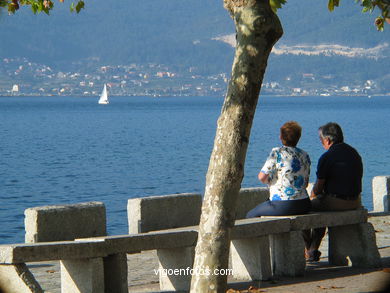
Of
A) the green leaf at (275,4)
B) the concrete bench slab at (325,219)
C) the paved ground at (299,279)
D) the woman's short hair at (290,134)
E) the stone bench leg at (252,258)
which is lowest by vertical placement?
the paved ground at (299,279)

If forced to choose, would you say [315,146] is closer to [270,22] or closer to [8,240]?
[8,240]

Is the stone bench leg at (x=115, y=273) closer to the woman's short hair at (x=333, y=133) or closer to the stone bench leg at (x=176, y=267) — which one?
the stone bench leg at (x=176, y=267)

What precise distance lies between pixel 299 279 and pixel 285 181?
0.95 m

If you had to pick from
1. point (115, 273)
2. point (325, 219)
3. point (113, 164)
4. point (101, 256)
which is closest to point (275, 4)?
point (101, 256)

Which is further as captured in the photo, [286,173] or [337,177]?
[337,177]

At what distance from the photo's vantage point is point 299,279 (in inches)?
331

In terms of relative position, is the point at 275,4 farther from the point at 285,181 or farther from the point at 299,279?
the point at 299,279

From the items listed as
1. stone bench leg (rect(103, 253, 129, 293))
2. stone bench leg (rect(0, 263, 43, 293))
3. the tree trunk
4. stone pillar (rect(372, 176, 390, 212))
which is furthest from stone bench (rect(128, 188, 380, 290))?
stone pillar (rect(372, 176, 390, 212))

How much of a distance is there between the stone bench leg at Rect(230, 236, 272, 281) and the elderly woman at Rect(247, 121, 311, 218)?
1.25 ft

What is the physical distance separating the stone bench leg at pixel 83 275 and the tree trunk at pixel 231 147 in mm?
940

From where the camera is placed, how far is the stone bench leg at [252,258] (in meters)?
8.36

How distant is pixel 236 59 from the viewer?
660cm

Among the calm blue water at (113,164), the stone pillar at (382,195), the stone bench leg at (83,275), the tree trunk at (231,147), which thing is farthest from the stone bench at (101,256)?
the calm blue water at (113,164)

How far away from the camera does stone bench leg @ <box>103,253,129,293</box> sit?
7.22 m
